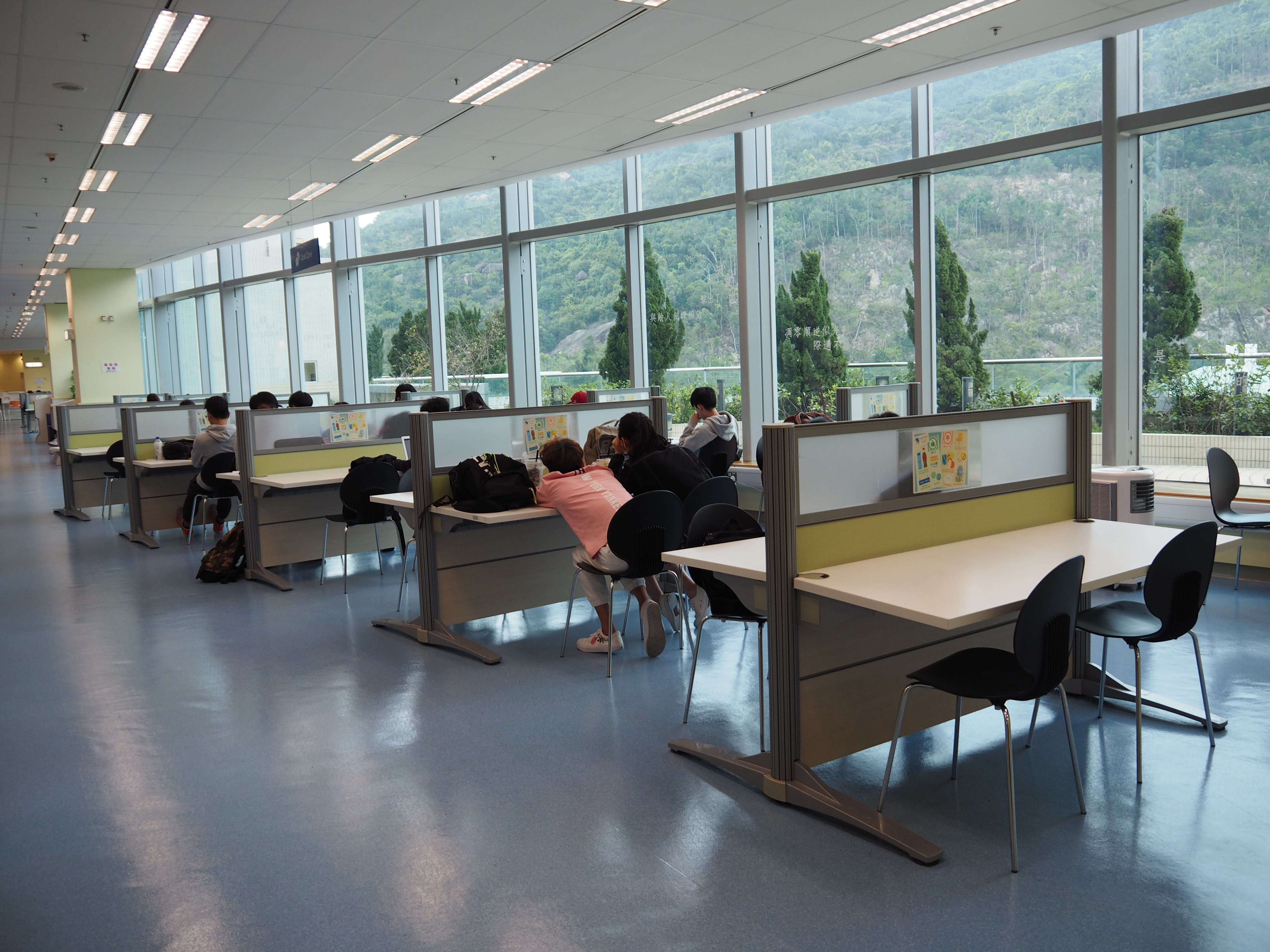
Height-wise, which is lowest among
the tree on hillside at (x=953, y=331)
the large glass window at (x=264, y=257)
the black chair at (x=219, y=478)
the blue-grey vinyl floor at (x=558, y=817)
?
the blue-grey vinyl floor at (x=558, y=817)

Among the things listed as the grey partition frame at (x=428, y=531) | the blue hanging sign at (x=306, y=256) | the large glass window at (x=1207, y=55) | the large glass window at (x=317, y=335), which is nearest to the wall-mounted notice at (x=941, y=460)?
the grey partition frame at (x=428, y=531)

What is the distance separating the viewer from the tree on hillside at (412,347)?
11.8 meters

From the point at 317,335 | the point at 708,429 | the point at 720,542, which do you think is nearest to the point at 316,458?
the point at 708,429

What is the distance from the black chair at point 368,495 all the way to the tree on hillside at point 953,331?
4063 millimetres

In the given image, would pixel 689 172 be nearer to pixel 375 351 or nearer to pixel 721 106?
pixel 721 106

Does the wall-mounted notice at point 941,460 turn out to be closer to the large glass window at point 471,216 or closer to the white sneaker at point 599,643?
the white sneaker at point 599,643

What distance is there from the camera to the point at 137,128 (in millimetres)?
7090

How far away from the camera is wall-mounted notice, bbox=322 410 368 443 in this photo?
6.76 metres

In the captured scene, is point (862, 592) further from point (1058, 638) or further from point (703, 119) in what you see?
point (703, 119)

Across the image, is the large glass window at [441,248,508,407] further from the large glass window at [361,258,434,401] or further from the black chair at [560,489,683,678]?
the black chair at [560,489,683,678]

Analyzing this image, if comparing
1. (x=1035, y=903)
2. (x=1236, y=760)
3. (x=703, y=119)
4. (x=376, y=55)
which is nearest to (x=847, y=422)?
(x=1035, y=903)

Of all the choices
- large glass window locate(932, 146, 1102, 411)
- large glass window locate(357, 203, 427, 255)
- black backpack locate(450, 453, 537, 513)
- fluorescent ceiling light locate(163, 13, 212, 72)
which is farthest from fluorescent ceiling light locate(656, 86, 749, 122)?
large glass window locate(357, 203, 427, 255)

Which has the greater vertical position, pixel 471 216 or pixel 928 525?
pixel 471 216

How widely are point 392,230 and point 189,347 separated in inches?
326
